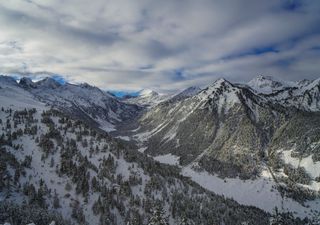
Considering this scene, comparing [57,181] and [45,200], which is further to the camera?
[57,181]

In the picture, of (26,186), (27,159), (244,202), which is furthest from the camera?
(244,202)

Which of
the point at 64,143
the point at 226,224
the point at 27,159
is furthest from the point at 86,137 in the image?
the point at 226,224

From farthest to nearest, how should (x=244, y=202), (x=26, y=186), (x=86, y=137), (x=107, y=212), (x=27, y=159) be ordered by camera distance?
(x=244, y=202), (x=86, y=137), (x=27, y=159), (x=107, y=212), (x=26, y=186)

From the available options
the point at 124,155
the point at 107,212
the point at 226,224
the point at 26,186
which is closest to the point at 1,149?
the point at 26,186

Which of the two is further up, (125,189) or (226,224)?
(125,189)

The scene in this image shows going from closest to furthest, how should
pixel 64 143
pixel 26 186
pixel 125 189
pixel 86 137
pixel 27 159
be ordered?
pixel 26 186, pixel 27 159, pixel 125 189, pixel 64 143, pixel 86 137

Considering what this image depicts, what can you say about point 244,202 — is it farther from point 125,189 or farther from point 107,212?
point 107,212

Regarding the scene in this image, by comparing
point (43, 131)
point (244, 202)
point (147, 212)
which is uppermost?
point (43, 131)

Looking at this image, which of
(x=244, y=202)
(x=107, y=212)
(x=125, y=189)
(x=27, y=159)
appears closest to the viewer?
(x=107, y=212)

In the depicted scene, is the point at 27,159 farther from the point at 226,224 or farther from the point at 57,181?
the point at 226,224
